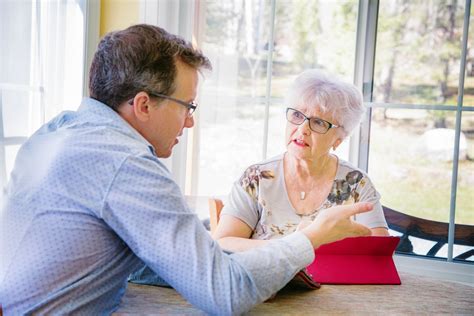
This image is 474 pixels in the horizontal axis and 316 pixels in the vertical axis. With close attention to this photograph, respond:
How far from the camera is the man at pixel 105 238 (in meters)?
1.15

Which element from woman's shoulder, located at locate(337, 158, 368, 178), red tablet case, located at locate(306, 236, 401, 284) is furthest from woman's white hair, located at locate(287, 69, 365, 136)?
red tablet case, located at locate(306, 236, 401, 284)

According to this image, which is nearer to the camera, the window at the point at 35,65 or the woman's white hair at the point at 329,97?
the window at the point at 35,65

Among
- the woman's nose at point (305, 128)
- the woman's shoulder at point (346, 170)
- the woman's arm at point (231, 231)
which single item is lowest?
the woman's arm at point (231, 231)

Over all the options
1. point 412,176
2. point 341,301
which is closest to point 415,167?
point 412,176

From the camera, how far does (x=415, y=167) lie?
2688 millimetres

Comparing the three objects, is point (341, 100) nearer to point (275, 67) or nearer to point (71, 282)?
point (275, 67)

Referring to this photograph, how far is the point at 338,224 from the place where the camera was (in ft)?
4.39

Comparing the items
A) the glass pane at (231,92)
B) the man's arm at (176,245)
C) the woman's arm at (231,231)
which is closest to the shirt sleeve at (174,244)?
the man's arm at (176,245)

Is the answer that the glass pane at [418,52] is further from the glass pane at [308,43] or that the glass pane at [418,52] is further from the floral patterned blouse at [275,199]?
the floral patterned blouse at [275,199]

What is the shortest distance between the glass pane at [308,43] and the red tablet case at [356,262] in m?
1.19

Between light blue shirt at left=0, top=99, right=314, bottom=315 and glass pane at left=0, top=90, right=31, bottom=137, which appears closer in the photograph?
light blue shirt at left=0, top=99, right=314, bottom=315

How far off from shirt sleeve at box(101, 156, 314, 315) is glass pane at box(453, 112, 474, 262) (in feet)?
5.50

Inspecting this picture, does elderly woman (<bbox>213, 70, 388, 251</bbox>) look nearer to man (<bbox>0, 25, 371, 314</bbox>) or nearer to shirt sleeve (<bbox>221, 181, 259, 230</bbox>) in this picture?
shirt sleeve (<bbox>221, 181, 259, 230</bbox>)

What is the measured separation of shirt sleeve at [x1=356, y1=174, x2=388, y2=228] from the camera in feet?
7.21
